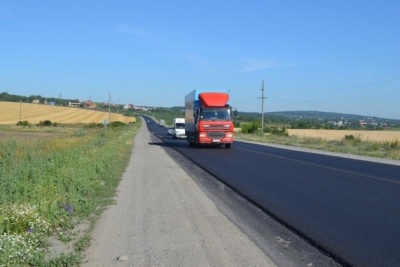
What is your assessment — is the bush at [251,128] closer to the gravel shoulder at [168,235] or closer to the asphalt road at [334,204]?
the asphalt road at [334,204]

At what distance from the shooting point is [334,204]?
488 inches

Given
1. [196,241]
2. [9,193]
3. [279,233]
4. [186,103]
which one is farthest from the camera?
[186,103]

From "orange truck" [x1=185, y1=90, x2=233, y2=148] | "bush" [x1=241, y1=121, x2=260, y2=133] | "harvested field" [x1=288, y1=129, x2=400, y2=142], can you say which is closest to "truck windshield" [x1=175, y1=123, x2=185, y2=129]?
"harvested field" [x1=288, y1=129, x2=400, y2=142]

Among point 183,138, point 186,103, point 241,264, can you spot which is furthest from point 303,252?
point 183,138

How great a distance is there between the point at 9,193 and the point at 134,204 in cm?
278

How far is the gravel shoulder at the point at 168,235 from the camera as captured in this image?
7.30 meters

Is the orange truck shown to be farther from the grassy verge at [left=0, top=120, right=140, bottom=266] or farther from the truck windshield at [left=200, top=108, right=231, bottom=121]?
the grassy verge at [left=0, top=120, right=140, bottom=266]

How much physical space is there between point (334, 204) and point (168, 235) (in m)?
5.08

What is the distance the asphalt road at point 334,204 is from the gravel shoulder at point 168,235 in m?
1.27

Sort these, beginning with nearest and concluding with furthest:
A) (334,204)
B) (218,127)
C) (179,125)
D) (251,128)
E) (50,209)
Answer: (50,209) < (334,204) < (218,127) < (179,125) < (251,128)

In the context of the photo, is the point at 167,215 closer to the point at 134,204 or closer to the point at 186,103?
the point at 134,204

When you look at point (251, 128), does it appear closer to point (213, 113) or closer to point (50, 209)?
point (213, 113)

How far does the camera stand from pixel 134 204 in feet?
40.6

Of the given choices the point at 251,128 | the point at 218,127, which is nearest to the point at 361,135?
the point at 251,128
